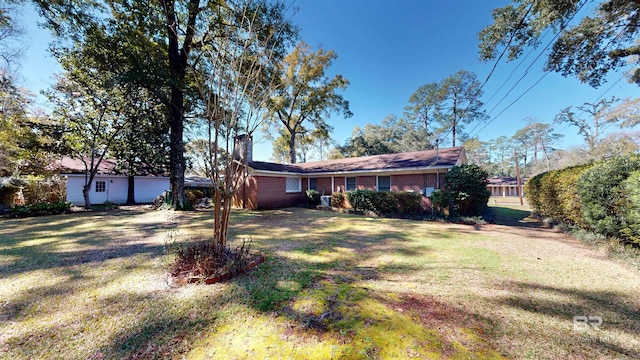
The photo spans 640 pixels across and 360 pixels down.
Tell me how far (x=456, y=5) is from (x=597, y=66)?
713 centimetres

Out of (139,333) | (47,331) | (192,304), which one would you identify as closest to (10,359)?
(47,331)

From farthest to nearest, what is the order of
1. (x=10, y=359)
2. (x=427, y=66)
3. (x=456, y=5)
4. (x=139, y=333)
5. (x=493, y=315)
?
(x=427, y=66) < (x=456, y=5) < (x=493, y=315) < (x=139, y=333) < (x=10, y=359)

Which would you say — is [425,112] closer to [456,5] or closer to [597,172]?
[456,5]

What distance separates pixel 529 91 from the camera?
11.0m

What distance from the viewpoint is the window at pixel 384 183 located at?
1392 cm

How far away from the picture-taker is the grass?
2168 millimetres

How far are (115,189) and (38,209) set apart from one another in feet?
25.7

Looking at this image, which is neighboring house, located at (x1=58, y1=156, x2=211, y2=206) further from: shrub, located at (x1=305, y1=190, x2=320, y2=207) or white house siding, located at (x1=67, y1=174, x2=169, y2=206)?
shrub, located at (x1=305, y1=190, x2=320, y2=207)

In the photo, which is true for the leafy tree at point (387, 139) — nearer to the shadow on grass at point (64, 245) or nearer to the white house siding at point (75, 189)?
the shadow on grass at point (64, 245)

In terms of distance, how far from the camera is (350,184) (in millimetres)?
15297

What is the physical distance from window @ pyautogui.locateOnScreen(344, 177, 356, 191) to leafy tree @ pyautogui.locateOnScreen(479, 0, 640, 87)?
30.8 ft

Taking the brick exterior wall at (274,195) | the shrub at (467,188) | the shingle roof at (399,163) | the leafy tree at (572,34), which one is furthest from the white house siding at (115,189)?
the leafy tree at (572,34)

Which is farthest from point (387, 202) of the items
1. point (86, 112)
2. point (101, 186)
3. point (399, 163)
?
point (101, 186)

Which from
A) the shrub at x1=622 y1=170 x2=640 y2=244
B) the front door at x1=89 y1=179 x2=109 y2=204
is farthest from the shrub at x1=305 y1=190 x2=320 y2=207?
the front door at x1=89 y1=179 x2=109 y2=204
